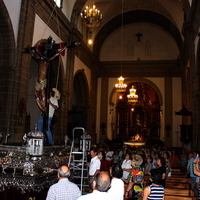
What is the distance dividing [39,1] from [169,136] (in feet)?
45.9

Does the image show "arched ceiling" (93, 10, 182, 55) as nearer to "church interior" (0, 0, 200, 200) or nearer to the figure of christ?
"church interior" (0, 0, 200, 200)

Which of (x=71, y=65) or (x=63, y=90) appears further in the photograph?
A: (x=71, y=65)

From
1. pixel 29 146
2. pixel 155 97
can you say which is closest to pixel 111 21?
pixel 155 97

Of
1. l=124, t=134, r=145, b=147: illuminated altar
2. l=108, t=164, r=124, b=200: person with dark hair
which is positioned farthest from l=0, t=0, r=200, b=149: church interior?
l=108, t=164, r=124, b=200: person with dark hair

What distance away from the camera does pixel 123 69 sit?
22.5 meters

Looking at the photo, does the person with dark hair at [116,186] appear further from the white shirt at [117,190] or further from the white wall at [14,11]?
the white wall at [14,11]

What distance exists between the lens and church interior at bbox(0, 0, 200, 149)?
13961 millimetres

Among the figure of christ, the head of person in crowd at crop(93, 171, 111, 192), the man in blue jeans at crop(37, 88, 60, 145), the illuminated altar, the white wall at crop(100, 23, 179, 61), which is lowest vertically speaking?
the head of person in crowd at crop(93, 171, 111, 192)

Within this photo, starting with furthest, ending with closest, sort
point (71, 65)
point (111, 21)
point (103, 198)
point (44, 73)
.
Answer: point (111, 21)
point (71, 65)
point (44, 73)
point (103, 198)

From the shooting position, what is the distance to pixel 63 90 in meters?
14.7

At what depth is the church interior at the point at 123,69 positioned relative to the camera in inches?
550

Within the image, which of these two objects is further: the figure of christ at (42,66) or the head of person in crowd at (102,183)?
the figure of christ at (42,66)

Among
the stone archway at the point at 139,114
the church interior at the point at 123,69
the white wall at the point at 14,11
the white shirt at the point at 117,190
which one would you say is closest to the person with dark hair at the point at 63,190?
the white shirt at the point at 117,190

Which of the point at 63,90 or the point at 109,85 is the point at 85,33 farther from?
the point at 63,90
